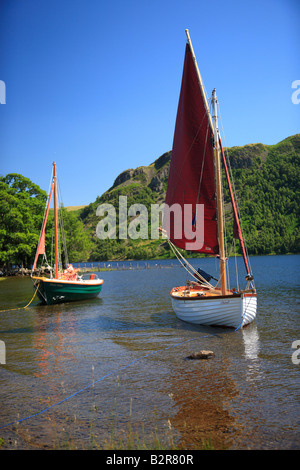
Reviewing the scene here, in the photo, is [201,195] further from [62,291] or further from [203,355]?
[62,291]

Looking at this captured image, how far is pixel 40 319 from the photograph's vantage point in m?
24.2

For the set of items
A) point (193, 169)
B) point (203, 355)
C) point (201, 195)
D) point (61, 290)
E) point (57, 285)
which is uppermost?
point (193, 169)

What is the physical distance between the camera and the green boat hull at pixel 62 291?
30.6m

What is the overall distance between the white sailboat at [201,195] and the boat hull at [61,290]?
13074 mm

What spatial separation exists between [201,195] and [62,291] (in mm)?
16786

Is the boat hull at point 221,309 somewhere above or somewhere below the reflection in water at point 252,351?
above

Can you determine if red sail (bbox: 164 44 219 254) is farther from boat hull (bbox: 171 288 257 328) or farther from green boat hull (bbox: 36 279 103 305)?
green boat hull (bbox: 36 279 103 305)

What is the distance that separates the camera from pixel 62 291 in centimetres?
3128

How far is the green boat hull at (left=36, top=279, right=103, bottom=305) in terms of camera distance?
100 feet

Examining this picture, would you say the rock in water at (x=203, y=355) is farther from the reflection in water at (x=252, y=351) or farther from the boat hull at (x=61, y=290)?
the boat hull at (x=61, y=290)

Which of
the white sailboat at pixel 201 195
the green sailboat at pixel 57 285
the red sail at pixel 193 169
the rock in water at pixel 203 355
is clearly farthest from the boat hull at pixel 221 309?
the green sailboat at pixel 57 285

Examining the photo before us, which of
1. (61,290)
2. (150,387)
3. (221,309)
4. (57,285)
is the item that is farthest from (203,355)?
(61,290)

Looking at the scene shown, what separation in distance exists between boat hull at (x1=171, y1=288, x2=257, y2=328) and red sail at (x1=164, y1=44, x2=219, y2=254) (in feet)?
10.0

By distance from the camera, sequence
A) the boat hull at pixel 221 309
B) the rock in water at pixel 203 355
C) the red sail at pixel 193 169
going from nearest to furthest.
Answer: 1. the rock in water at pixel 203 355
2. the boat hull at pixel 221 309
3. the red sail at pixel 193 169
